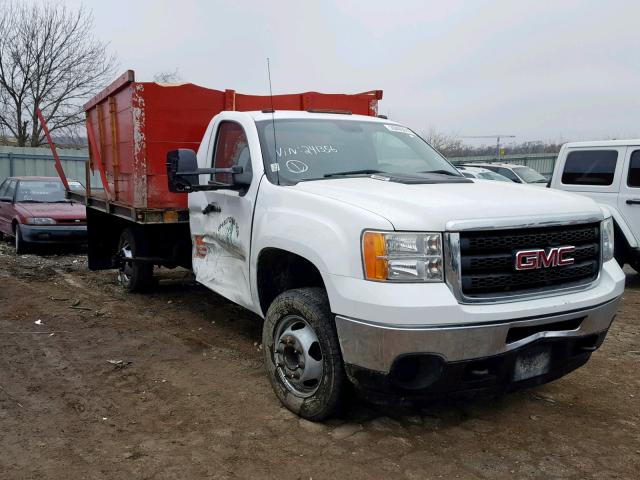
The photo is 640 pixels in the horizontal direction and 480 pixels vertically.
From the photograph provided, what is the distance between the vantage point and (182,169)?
4.33 meters

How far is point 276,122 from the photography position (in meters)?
4.65

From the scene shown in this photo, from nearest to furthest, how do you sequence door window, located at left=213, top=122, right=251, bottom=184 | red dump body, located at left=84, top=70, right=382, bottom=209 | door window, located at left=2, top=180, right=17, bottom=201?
door window, located at left=213, top=122, right=251, bottom=184 < red dump body, located at left=84, top=70, right=382, bottom=209 < door window, located at left=2, top=180, right=17, bottom=201

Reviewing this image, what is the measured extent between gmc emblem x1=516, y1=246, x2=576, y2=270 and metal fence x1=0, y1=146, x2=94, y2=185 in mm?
17289

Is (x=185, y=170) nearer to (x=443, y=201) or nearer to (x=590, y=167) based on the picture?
(x=443, y=201)

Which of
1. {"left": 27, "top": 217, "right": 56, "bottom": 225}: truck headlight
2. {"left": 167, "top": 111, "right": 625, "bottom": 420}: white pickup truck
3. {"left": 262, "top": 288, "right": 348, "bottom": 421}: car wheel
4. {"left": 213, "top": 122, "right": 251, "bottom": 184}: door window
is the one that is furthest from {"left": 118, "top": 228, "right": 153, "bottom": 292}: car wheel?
{"left": 27, "top": 217, "right": 56, "bottom": 225}: truck headlight

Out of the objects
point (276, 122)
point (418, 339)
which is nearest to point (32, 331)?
point (276, 122)

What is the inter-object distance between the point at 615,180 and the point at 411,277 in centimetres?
598

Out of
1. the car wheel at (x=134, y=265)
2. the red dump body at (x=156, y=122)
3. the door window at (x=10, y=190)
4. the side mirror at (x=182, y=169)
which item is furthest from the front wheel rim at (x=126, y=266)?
the door window at (x=10, y=190)

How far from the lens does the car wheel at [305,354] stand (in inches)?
134

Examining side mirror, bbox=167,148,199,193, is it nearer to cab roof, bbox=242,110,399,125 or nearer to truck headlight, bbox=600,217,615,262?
cab roof, bbox=242,110,399,125

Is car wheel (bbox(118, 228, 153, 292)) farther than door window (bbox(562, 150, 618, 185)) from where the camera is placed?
No

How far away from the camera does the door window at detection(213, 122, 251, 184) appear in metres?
4.64

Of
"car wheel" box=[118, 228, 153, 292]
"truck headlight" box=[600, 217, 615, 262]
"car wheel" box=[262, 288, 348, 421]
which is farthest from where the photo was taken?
"car wheel" box=[118, 228, 153, 292]

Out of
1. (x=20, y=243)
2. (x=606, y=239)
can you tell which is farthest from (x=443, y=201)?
(x=20, y=243)
